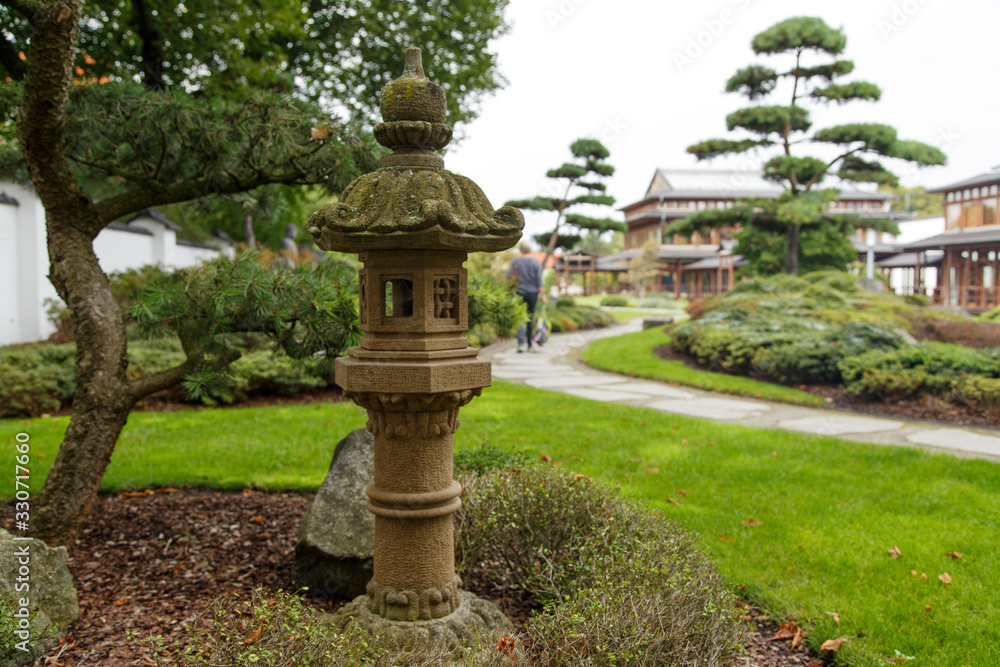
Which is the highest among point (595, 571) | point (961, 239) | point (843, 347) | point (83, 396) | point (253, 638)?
point (961, 239)

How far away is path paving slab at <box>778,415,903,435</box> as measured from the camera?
647 centimetres

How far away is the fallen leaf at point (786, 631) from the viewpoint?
9.52 feet

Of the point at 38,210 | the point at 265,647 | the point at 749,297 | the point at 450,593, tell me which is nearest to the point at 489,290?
the point at 450,593

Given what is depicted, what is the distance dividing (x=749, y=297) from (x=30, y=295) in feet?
47.4

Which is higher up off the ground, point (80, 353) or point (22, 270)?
point (22, 270)

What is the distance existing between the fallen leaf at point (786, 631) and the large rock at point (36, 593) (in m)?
2.84

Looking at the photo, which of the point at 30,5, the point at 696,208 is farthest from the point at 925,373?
the point at 696,208

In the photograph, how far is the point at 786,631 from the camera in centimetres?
293

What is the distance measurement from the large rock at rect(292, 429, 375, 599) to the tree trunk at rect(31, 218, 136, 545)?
3.47 feet

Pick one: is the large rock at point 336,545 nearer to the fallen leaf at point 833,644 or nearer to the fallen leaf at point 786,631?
the fallen leaf at point 786,631

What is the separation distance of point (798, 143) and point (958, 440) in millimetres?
12918

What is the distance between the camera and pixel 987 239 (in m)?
22.6

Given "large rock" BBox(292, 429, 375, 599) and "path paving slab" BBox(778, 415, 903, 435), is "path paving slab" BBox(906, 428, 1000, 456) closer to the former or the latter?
"path paving slab" BBox(778, 415, 903, 435)

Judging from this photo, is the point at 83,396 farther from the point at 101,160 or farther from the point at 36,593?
the point at 101,160
